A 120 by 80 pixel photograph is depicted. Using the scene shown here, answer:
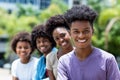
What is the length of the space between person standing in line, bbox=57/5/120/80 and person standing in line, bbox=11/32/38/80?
1075 millimetres

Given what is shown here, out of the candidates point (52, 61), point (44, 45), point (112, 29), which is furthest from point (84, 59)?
point (112, 29)

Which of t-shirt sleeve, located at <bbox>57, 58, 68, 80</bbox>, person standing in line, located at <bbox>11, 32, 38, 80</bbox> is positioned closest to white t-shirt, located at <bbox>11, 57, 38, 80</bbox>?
person standing in line, located at <bbox>11, 32, 38, 80</bbox>

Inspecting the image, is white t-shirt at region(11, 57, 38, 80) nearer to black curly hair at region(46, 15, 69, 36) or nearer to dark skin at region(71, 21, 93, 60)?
Answer: black curly hair at region(46, 15, 69, 36)

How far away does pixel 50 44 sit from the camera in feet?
8.57

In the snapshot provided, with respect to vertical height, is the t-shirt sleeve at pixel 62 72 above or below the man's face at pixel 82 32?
below

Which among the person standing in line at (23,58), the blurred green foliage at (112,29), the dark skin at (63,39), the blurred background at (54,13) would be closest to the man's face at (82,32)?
the dark skin at (63,39)

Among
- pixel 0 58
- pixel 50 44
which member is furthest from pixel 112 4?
pixel 50 44

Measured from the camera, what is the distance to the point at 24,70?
2.95 meters

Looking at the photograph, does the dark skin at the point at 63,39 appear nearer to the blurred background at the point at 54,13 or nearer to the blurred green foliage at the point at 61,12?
the blurred background at the point at 54,13

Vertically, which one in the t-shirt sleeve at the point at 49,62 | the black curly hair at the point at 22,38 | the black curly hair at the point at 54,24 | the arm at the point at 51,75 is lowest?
the arm at the point at 51,75

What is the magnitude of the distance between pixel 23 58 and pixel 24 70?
110 mm

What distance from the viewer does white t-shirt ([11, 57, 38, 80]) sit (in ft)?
9.67

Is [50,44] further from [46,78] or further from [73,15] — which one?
[73,15]

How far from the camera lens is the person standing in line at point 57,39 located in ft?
7.45
